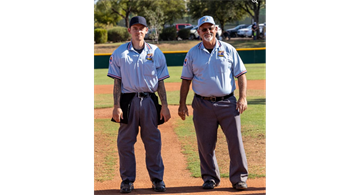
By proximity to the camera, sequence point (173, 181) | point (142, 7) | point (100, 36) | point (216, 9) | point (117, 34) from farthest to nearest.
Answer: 1. point (142, 7)
2. point (117, 34)
3. point (216, 9)
4. point (100, 36)
5. point (173, 181)

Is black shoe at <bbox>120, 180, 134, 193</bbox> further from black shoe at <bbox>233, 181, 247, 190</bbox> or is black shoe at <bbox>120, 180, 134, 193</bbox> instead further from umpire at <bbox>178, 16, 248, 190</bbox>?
black shoe at <bbox>233, 181, 247, 190</bbox>

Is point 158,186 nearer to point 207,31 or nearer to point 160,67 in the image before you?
point 160,67

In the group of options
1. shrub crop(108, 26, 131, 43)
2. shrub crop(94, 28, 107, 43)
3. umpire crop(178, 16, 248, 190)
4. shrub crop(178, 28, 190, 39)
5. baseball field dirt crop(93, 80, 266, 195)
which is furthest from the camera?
shrub crop(108, 26, 131, 43)

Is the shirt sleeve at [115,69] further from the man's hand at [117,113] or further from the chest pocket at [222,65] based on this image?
the chest pocket at [222,65]

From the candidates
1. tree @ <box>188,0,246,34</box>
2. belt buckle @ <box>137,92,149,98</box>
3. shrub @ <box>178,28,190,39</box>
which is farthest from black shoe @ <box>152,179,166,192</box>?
tree @ <box>188,0,246,34</box>

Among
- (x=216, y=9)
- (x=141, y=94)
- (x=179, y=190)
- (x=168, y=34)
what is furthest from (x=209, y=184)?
(x=216, y=9)

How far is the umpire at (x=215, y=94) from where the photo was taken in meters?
5.00

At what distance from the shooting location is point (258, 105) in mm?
12602

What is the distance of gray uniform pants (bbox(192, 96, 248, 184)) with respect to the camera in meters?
5.08

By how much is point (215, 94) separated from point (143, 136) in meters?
1.00

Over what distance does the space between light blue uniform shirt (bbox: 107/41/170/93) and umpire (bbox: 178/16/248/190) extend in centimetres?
40

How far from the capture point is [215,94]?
199 inches

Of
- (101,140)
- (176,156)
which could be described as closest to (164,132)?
(101,140)
